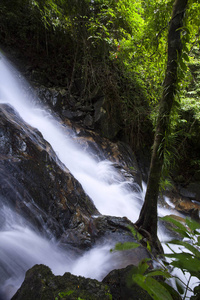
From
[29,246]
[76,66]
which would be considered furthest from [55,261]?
[76,66]

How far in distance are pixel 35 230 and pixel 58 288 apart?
1422 mm

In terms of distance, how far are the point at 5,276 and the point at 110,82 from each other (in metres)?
6.64

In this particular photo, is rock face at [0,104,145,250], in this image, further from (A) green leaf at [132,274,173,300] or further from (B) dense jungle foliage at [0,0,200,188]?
(B) dense jungle foliage at [0,0,200,188]

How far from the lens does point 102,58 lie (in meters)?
7.39

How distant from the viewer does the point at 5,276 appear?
1.90m

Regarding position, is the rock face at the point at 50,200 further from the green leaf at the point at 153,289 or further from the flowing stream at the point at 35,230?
the green leaf at the point at 153,289

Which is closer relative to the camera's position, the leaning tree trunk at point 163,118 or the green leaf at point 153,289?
the green leaf at point 153,289

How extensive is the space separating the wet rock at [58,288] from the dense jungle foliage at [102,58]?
4.64 metres

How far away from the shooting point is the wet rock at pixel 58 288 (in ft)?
3.92

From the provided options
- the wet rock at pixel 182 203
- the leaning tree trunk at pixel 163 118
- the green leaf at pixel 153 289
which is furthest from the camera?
the wet rock at pixel 182 203

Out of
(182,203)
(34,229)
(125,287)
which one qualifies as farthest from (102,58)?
(125,287)

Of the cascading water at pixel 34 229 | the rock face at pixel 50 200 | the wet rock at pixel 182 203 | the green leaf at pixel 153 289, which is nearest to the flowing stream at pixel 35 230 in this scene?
the cascading water at pixel 34 229

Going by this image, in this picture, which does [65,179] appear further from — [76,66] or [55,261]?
[76,66]

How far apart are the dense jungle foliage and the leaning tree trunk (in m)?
2.45
